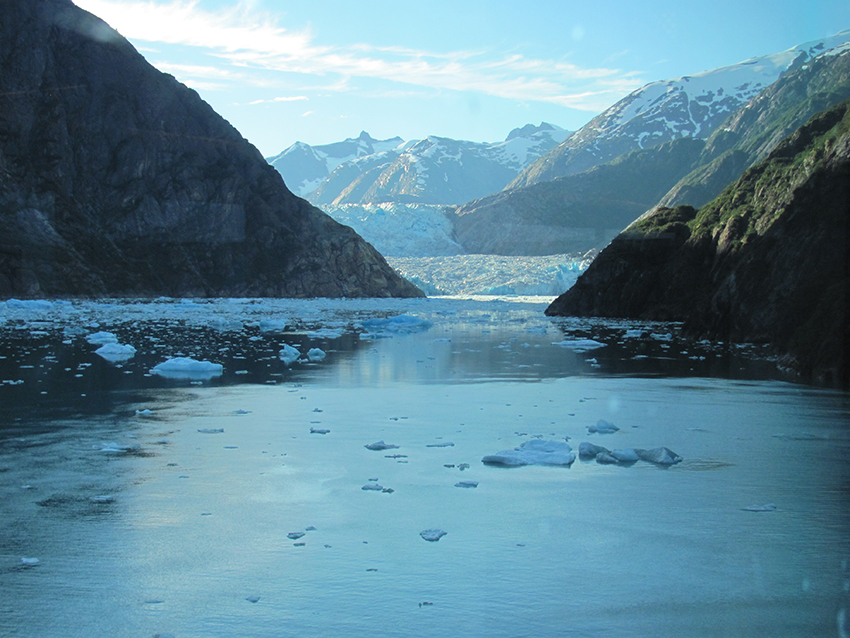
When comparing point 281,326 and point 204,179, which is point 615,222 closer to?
point 204,179

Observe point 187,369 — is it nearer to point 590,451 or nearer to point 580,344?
point 590,451

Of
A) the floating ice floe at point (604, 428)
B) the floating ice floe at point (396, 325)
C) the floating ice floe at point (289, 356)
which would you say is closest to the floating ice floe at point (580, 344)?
the floating ice floe at point (396, 325)

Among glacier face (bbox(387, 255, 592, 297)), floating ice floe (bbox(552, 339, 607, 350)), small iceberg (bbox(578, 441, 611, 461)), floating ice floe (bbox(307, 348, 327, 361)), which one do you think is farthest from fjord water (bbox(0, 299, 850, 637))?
glacier face (bbox(387, 255, 592, 297))

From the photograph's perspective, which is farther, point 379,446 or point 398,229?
point 398,229

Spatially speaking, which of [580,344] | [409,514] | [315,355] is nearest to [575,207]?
[580,344]

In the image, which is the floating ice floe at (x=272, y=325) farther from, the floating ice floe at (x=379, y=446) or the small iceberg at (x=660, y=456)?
the small iceberg at (x=660, y=456)
